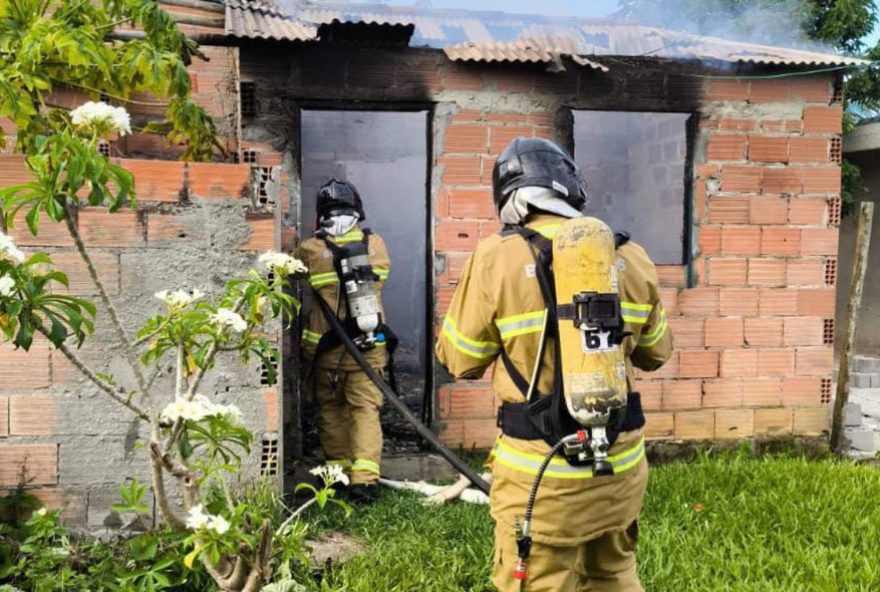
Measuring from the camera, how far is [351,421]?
5398 millimetres

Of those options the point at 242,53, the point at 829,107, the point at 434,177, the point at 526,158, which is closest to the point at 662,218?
the point at 829,107

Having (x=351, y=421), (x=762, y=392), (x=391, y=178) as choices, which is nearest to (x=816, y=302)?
(x=762, y=392)

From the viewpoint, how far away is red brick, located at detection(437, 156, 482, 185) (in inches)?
223

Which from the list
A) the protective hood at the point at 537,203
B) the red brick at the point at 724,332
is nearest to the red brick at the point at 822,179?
the red brick at the point at 724,332

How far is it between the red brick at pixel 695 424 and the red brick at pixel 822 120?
2.21 meters

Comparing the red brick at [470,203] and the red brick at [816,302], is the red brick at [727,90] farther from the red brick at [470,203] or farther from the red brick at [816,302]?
the red brick at [470,203]

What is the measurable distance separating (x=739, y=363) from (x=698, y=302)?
22.1 inches

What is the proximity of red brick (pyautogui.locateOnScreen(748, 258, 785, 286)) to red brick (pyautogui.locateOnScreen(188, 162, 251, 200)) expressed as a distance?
3.83 m

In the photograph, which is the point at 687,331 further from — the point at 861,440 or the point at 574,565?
the point at 574,565

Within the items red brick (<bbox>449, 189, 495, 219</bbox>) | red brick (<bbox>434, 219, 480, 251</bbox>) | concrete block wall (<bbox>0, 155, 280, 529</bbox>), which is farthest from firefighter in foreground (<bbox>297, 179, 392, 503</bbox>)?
concrete block wall (<bbox>0, 155, 280, 529</bbox>)

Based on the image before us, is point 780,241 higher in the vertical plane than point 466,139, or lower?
lower

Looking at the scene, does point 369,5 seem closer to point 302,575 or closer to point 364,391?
point 364,391

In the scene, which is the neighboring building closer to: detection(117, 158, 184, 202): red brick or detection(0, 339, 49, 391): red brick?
detection(117, 158, 184, 202): red brick

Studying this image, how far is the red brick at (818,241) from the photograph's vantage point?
6105 mm
